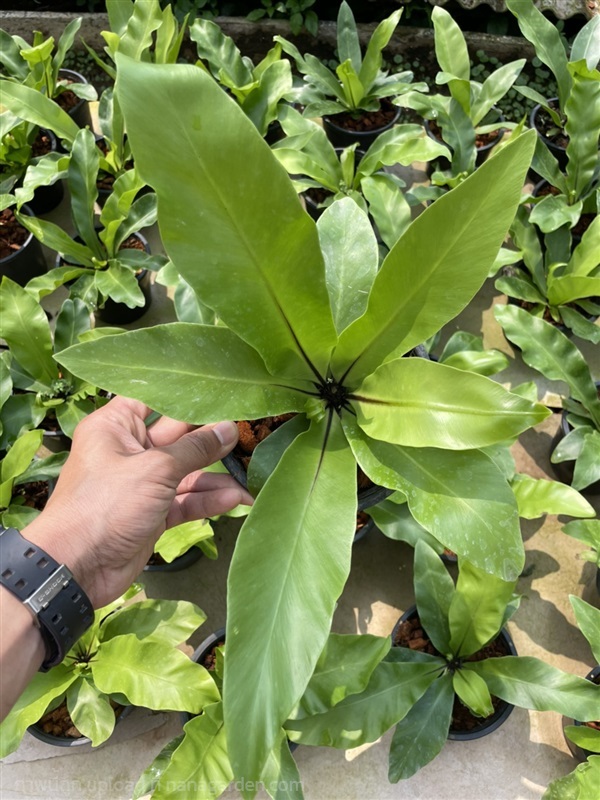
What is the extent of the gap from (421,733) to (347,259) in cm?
105

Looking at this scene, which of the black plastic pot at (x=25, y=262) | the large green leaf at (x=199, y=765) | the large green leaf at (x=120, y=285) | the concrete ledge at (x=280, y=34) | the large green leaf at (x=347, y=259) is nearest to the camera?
the large green leaf at (x=347, y=259)

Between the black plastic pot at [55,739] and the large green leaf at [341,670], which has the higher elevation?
the large green leaf at [341,670]

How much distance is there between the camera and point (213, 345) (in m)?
0.94

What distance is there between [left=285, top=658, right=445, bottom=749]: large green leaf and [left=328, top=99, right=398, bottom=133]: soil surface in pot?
187 centimetres

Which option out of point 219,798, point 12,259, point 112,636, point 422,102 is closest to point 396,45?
point 422,102

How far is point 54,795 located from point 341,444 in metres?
1.28

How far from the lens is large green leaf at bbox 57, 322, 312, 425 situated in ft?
2.72

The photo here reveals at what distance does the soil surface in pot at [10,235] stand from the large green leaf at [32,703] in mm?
1321

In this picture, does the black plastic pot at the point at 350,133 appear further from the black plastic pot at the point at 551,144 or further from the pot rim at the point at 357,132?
the black plastic pot at the point at 551,144

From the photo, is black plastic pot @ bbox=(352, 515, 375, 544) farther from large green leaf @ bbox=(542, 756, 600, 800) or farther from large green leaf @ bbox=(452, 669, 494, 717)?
large green leaf @ bbox=(542, 756, 600, 800)

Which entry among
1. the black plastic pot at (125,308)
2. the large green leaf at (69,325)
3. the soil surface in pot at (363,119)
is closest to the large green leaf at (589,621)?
the large green leaf at (69,325)

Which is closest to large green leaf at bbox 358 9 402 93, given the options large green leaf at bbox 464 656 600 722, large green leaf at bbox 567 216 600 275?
large green leaf at bbox 567 216 600 275

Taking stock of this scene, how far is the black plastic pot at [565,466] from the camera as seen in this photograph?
1.82m

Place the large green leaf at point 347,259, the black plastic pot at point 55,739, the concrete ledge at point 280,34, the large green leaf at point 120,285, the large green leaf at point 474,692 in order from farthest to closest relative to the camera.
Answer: the concrete ledge at point 280,34 → the large green leaf at point 120,285 → the black plastic pot at point 55,739 → the large green leaf at point 474,692 → the large green leaf at point 347,259
